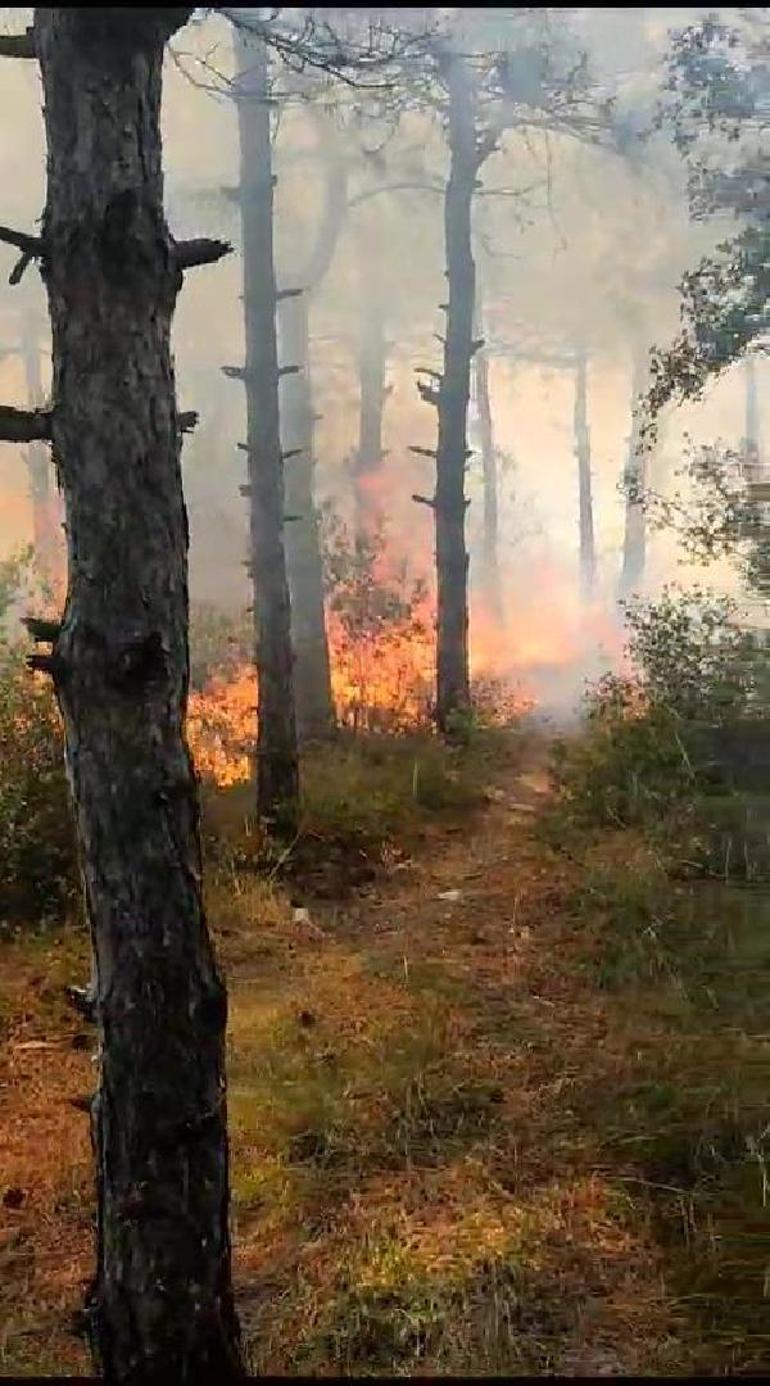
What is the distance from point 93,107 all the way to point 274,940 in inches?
175

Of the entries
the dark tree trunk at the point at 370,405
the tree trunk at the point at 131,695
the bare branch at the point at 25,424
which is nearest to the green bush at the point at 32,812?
the tree trunk at the point at 131,695

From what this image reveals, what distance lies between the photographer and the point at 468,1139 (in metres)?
3.92

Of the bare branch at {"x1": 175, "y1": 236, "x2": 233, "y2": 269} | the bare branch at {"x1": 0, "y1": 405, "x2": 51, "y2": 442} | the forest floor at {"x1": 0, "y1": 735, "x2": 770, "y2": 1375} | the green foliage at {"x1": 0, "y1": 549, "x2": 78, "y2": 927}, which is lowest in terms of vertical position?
the forest floor at {"x1": 0, "y1": 735, "x2": 770, "y2": 1375}

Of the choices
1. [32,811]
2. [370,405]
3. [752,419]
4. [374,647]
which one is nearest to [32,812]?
[32,811]

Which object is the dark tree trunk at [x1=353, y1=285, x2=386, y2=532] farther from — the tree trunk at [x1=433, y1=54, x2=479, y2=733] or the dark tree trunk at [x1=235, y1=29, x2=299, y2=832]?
the dark tree trunk at [x1=235, y1=29, x2=299, y2=832]

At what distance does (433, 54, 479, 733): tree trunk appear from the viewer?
475 inches

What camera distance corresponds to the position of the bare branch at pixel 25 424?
252 cm

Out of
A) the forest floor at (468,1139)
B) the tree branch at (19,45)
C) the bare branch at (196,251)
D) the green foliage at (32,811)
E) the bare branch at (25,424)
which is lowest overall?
the forest floor at (468,1139)

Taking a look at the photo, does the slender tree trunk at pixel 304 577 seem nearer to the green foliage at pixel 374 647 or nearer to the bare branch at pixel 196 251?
the green foliage at pixel 374 647

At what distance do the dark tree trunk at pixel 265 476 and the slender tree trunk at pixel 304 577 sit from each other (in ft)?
3.51

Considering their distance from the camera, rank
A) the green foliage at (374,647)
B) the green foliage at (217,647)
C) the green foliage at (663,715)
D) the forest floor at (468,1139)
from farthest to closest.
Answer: the green foliage at (217,647)
the green foliage at (374,647)
the green foliage at (663,715)
the forest floor at (468,1139)

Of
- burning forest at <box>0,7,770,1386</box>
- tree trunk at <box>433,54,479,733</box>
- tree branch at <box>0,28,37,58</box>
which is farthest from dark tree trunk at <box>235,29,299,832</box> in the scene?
tree branch at <box>0,28,37,58</box>

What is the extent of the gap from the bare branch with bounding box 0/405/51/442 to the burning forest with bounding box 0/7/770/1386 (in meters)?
0.01

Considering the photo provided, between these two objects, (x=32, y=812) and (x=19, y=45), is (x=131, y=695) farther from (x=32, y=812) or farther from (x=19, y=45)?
(x=32, y=812)
